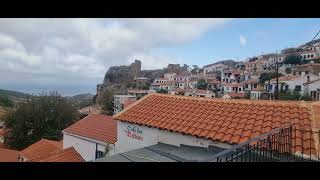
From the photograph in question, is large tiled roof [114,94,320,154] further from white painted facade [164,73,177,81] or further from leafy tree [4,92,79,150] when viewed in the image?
white painted facade [164,73,177,81]

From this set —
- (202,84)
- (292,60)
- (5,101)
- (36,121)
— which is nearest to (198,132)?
(36,121)

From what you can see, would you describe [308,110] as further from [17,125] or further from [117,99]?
[117,99]

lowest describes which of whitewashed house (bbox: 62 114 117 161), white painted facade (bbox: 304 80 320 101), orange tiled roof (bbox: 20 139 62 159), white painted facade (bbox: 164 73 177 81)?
orange tiled roof (bbox: 20 139 62 159)

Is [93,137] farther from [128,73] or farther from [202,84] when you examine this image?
[128,73]

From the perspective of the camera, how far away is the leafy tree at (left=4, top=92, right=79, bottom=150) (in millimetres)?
26453

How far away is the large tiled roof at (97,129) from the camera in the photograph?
441 inches

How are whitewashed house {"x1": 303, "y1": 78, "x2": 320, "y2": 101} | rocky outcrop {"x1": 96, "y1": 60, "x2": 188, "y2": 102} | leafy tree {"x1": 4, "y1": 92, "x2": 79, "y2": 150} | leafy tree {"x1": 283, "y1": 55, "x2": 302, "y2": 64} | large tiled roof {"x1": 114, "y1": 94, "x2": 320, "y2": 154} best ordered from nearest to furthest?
large tiled roof {"x1": 114, "y1": 94, "x2": 320, "y2": 154}
leafy tree {"x1": 4, "y1": 92, "x2": 79, "y2": 150}
whitewashed house {"x1": 303, "y1": 78, "x2": 320, "y2": 101}
leafy tree {"x1": 283, "y1": 55, "x2": 302, "y2": 64}
rocky outcrop {"x1": 96, "y1": 60, "x2": 188, "y2": 102}

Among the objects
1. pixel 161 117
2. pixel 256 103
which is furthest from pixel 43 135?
pixel 256 103

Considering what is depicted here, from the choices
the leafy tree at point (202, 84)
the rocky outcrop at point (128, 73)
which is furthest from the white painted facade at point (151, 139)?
the rocky outcrop at point (128, 73)

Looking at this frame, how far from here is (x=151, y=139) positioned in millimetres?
8227

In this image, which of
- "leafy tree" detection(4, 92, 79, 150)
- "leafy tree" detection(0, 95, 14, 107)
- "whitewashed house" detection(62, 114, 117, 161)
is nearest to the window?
"whitewashed house" detection(62, 114, 117, 161)

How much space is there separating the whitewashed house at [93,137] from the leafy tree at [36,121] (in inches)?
580
